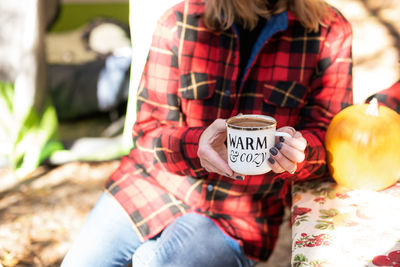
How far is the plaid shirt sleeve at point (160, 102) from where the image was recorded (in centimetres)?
123

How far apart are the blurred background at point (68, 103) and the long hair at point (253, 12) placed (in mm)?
346

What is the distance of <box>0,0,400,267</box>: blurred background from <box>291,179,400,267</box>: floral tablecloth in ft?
1.95

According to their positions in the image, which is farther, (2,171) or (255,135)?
(2,171)

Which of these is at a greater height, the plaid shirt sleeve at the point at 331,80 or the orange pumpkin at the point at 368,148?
the plaid shirt sleeve at the point at 331,80

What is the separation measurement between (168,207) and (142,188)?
0.10m

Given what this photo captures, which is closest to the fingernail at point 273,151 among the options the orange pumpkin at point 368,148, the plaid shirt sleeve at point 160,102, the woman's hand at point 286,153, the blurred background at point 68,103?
the woman's hand at point 286,153

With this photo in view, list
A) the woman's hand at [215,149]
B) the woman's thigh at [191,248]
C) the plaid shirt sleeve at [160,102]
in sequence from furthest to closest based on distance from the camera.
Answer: the plaid shirt sleeve at [160,102], the woman's thigh at [191,248], the woman's hand at [215,149]

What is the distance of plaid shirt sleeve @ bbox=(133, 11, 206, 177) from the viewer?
123 centimetres

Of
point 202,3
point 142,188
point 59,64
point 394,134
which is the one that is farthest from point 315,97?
point 59,64

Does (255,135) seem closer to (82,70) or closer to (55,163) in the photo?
(55,163)

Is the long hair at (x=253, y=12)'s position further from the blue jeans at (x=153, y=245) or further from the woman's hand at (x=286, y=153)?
the blue jeans at (x=153, y=245)

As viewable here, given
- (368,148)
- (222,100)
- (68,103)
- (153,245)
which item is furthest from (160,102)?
(68,103)

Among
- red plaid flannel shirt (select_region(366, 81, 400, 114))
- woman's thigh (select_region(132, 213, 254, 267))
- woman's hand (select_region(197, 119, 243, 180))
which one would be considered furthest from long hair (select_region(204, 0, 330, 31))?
woman's thigh (select_region(132, 213, 254, 267))

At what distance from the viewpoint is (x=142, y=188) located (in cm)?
130
